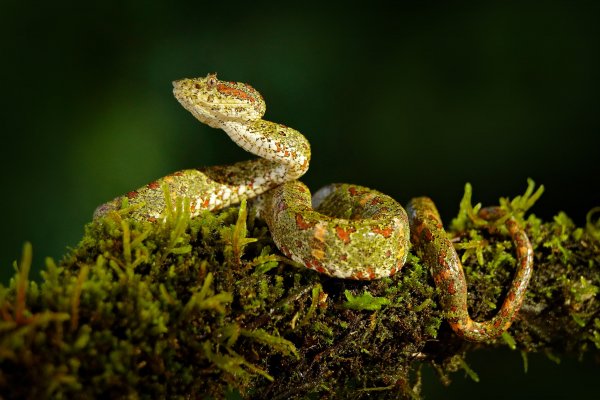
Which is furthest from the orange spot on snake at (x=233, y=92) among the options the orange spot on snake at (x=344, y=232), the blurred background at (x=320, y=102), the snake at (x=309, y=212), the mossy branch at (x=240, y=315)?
the blurred background at (x=320, y=102)

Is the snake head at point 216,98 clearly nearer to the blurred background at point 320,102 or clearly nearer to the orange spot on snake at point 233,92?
the orange spot on snake at point 233,92

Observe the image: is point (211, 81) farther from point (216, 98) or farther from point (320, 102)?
point (320, 102)

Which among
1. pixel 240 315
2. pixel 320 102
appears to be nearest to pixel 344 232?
pixel 240 315

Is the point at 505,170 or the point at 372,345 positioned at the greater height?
the point at 505,170

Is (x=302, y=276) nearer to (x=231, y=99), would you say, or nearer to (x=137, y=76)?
(x=231, y=99)

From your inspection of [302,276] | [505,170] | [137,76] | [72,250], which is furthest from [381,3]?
[72,250]

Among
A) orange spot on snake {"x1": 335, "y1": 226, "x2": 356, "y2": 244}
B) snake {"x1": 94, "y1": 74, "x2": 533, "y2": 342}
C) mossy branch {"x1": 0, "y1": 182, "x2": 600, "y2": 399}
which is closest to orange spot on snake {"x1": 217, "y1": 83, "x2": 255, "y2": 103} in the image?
snake {"x1": 94, "y1": 74, "x2": 533, "y2": 342}
